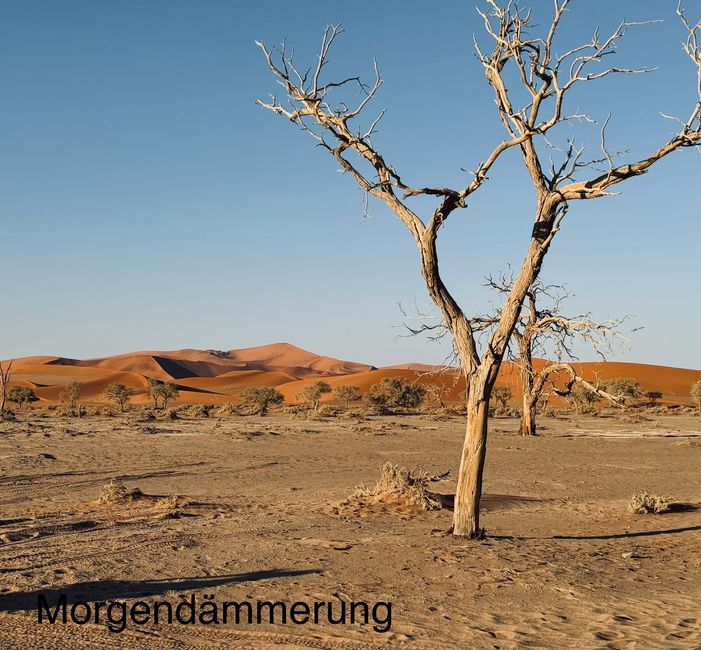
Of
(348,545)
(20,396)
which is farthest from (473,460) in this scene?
(20,396)

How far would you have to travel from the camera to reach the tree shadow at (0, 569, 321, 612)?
6328mm

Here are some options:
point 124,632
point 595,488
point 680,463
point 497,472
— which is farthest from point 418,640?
point 680,463

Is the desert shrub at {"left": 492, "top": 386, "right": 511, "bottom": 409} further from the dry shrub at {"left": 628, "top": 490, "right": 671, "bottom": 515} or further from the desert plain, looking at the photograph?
the dry shrub at {"left": 628, "top": 490, "right": 671, "bottom": 515}

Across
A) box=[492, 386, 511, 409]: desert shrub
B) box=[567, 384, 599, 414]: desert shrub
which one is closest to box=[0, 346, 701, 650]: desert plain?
box=[567, 384, 599, 414]: desert shrub

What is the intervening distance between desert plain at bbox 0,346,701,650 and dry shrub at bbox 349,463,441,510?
14cm

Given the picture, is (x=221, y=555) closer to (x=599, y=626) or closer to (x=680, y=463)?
(x=599, y=626)

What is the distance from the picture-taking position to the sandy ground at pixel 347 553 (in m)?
5.84

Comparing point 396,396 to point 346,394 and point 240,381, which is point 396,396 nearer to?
point 346,394

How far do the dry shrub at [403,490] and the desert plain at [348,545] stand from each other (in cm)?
14

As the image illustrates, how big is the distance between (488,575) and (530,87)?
18.1 feet

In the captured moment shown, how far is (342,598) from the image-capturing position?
21.9ft

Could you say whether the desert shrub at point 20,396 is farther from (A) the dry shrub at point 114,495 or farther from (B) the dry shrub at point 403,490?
(B) the dry shrub at point 403,490

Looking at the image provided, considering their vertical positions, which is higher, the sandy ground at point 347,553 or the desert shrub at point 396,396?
the desert shrub at point 396,396

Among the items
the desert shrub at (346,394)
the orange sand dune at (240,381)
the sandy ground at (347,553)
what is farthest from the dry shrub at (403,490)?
the orange sand dune at (240,381)
